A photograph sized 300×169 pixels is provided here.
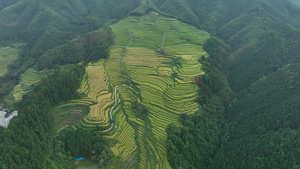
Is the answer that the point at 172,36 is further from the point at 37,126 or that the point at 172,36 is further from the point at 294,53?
the point at 37,126

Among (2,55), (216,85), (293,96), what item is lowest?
(2,55)

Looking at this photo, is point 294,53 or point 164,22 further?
point 164,22

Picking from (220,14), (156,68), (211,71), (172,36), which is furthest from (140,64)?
(220,14)

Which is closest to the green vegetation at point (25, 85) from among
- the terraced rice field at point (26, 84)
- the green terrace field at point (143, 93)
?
the terraced rice field at point (26, 84)

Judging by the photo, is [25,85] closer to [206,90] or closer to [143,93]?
[143,93]

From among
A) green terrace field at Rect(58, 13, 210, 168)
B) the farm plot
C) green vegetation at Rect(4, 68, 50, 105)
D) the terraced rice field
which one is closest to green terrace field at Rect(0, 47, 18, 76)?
the terraced rice field

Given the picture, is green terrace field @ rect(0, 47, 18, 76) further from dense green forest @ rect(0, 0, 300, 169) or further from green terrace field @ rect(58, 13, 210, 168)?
green terrace field @ rect(58, 13, 210, 168)

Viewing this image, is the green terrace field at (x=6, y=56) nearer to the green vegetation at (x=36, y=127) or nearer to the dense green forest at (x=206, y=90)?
the dense green forest at (x=206, y=90)

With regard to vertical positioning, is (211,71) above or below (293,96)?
below
